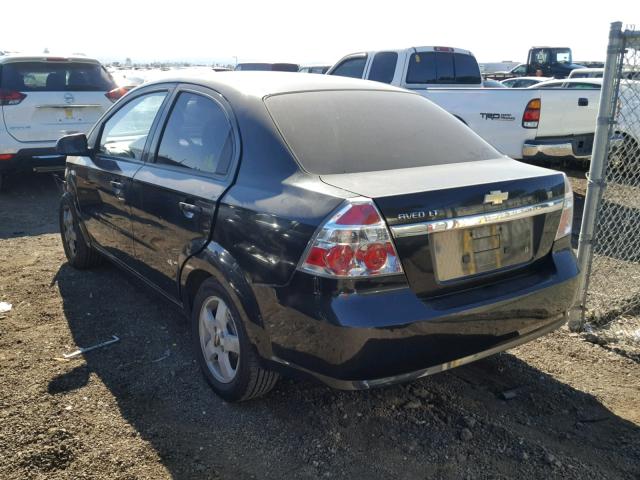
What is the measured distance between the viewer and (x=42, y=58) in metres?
7.89

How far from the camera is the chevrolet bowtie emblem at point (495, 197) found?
2.73m

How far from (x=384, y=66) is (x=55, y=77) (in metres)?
4.91

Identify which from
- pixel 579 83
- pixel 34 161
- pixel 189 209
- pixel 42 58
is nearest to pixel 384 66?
pixel 579 83

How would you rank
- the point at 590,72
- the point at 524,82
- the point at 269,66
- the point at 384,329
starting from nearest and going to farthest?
the point at 384,329 → the point at 590,72 → the point at 524,82 → the point at 269,66

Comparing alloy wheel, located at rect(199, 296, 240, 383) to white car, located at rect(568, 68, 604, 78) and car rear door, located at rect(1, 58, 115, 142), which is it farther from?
white car, located at rect(568, 68, 604, 78)

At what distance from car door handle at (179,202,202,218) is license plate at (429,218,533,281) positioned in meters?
1.31

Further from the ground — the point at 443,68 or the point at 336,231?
the point at 443,68

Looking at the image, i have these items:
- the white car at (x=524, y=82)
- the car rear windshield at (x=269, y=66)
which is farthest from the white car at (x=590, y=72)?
the car rear windshield at (x=269, y=66)

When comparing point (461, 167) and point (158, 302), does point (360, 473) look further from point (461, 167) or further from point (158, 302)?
point (158, 302)

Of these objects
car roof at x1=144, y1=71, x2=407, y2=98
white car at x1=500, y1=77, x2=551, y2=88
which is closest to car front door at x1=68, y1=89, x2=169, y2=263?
car roof at x1=144, y1=71, x2=407, y2=98

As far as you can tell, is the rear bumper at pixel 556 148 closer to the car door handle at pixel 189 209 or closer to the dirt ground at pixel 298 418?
the dirt ground at pixel 298 418

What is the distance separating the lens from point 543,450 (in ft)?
9.36

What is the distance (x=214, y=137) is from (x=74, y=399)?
165cm

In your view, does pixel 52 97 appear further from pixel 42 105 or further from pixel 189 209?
pixel 189 209
